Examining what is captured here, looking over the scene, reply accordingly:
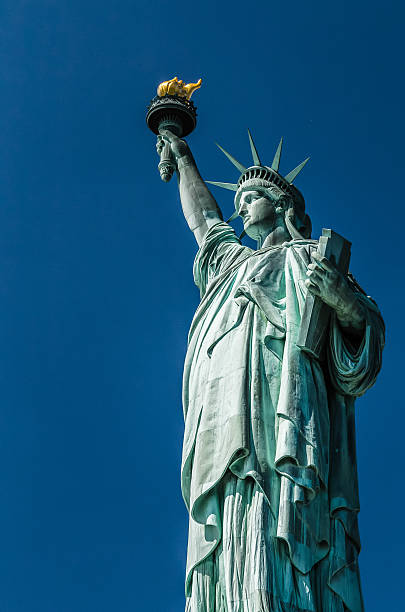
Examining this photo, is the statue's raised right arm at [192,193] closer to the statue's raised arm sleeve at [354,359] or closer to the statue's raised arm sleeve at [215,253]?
the statue's raised arm sleeve at [215,253]

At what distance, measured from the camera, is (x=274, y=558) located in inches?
393

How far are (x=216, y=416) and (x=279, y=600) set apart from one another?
6.60ft

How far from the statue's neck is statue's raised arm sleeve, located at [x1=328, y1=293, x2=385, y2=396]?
Answer: 5.36 ft

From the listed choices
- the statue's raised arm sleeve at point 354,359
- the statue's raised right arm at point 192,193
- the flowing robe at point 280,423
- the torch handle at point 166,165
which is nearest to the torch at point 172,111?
the statue's raised right arm at point 192,193

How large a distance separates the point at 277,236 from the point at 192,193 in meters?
1.88

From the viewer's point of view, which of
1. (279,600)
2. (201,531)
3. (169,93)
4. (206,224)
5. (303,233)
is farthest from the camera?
(169,93)

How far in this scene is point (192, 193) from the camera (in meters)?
14.3

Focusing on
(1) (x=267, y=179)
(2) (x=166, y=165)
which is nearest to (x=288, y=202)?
(1) (x=267, y=179)

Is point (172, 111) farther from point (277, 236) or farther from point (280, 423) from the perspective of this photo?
point (280, 423)

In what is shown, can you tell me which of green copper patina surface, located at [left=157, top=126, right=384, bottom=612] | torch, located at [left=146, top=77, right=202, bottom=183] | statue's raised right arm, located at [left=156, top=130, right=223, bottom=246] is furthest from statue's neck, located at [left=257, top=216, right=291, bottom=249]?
torch, located at [left=146, top=77, right=202, bottom=183]

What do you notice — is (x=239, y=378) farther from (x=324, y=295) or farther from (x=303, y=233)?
(x=303, y=233)

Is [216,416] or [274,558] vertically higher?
[216,416]

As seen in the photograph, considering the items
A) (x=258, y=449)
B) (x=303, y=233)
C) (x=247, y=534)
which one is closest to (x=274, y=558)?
(x=247, y=534)

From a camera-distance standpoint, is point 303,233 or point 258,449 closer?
point 258,449
